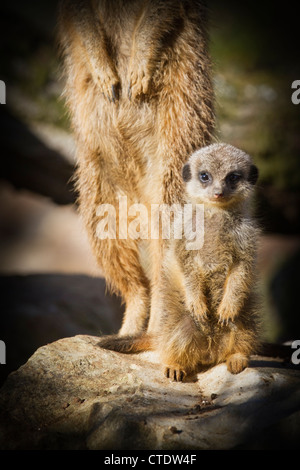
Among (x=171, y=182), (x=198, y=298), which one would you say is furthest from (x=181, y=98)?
(x=198, y=298)

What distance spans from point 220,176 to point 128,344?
3.50 feet

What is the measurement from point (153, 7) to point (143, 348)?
6.28 feet

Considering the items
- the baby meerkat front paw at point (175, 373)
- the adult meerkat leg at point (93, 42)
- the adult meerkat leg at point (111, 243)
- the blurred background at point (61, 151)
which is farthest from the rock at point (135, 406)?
the blurred background at point (61, 151)

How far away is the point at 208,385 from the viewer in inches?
108

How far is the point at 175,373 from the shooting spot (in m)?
2.84

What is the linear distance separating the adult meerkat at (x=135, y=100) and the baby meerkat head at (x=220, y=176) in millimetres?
399

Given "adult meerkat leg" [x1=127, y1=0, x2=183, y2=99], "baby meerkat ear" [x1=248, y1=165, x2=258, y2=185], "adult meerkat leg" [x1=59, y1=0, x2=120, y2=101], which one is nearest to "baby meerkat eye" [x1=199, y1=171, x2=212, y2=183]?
"baby meerkat ear" [x1=248, y1=165, x2=258, y2=185]

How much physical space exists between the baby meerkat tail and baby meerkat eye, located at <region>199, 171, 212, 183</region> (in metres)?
0.98

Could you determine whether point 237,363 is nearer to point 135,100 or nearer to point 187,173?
point 187,173

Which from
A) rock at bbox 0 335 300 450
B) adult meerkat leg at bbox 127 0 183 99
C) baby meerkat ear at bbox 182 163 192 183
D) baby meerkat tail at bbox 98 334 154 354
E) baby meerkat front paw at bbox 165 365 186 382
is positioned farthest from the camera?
adult meerkat leg at bbox 127 0 183 99

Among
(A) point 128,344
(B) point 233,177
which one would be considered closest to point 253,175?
(B) point 233,177

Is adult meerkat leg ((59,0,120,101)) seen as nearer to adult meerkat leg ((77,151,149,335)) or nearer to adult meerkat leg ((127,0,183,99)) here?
adult meerkat leg ((127,0,183,99))

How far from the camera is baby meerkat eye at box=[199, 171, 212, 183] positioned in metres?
2.85
